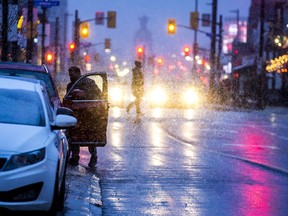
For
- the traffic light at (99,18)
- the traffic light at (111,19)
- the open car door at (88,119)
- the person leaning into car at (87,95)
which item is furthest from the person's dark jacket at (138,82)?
the traffic light at (99,18)

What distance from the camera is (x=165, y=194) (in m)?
12.5

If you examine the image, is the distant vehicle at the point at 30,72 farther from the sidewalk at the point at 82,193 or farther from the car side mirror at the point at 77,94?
the sidewalk at the point at 82,193

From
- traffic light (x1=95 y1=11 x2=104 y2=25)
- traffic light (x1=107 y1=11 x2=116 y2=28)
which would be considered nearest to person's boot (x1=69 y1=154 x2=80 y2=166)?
traffic light (x1=107 y1=11 x2=116 y2=28)

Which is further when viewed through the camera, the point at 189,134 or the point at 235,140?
the point at 189,134

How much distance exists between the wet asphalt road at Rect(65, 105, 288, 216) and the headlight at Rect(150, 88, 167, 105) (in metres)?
21.5

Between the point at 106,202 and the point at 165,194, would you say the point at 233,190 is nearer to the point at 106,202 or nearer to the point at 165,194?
the point at 165,194

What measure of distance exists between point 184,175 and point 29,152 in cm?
629

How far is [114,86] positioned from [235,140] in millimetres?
22756

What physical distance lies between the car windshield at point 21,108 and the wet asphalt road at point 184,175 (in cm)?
119

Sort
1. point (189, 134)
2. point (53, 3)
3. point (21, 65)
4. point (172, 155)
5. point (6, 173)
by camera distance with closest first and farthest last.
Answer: point (6, 173) < point (21, 65) < point (172, 155) < point (189, 134) < point (53, 3)

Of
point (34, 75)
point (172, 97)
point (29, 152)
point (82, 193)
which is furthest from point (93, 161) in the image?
point (172, 97)

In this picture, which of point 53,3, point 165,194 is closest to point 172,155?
point 165,194

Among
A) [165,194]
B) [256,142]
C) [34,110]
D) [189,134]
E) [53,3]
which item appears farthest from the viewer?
[53,3]

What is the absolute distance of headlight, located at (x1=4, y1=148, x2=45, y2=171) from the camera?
28.2 feet
